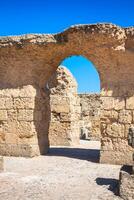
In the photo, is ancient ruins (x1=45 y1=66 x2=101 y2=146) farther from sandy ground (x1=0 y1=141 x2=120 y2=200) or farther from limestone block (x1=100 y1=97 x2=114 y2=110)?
limestone block (x1=100 y1=97 x2=114 y2=110)

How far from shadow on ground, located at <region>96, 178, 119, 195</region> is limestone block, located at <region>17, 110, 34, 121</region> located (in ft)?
12.6

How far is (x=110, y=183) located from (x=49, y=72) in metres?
5.17

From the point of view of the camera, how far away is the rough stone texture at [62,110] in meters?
13.6

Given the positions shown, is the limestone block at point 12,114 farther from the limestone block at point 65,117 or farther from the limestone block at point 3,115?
the limestone block at point 65,117

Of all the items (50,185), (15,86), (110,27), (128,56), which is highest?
(110,27)

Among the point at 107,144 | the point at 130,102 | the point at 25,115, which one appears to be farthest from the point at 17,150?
the point at 130,102

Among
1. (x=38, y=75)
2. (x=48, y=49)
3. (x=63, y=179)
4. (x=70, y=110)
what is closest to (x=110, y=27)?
(x=48, y=49)

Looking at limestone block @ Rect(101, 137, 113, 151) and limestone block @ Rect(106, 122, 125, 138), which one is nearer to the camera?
limestone block @ Rect(106, 122, 125, 138)

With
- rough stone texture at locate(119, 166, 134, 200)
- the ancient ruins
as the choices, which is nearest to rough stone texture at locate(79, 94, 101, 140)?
the ancient ruins

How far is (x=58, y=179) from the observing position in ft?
24.1

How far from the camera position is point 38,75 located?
10.6 m

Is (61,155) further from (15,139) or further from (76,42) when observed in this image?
(76,42)

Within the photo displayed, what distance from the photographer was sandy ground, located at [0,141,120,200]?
237 inches

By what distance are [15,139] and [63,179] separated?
3654 millimetres
